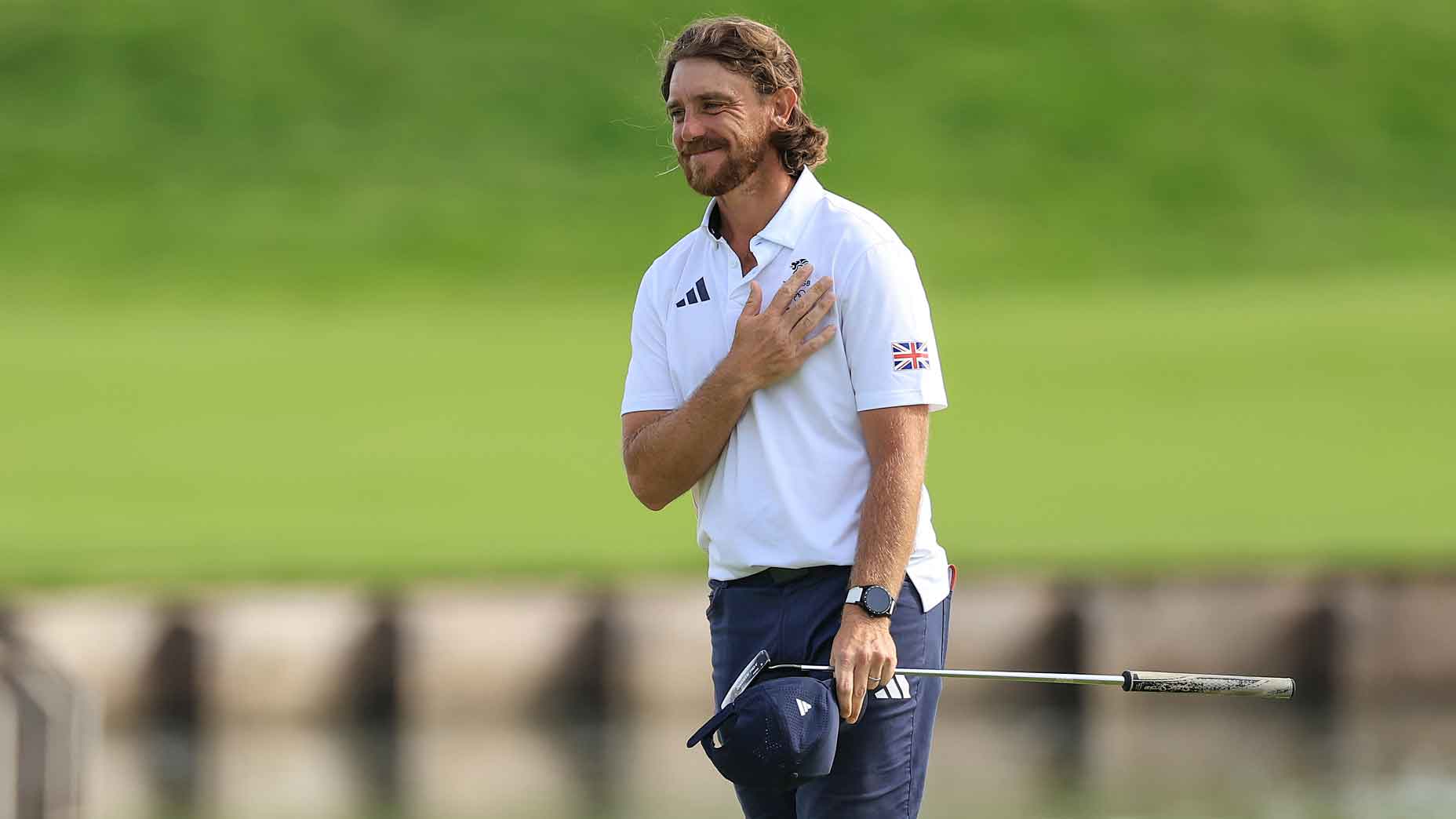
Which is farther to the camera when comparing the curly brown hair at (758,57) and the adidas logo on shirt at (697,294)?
the adidas logo on shirt at (697,294)

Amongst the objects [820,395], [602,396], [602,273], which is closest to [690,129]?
[820,395]

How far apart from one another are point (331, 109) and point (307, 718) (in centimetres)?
2478

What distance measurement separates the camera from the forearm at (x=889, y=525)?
3752 millimetres

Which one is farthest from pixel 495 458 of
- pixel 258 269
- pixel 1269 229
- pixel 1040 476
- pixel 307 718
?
pixel 1269 229

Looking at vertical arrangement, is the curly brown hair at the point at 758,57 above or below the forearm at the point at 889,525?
above

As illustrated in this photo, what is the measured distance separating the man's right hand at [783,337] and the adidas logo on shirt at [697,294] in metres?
0.20

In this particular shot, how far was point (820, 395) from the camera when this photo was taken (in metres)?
3.86

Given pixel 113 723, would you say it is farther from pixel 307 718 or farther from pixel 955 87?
pixel 955 87

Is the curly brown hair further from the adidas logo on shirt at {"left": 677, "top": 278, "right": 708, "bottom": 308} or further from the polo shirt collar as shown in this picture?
the adidas logo on shirt at {"left": 677, "top": 278, "right": 708, "bottom": 308}

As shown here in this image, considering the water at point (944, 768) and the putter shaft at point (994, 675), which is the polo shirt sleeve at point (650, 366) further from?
the water at point (944, 768)

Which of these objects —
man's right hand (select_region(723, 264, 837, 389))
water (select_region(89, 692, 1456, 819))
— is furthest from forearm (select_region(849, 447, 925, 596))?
water (select_region(89, 692, 1456, 819))

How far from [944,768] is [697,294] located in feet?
21.3

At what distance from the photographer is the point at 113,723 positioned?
10914 millimetres

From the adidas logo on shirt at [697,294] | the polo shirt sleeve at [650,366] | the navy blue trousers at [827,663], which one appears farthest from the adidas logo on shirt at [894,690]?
the adidas logo on shirt at [697,294]
